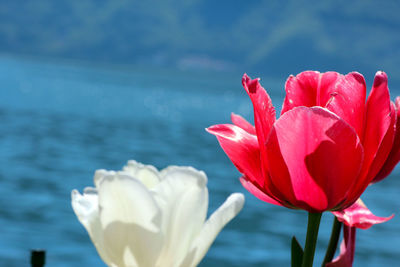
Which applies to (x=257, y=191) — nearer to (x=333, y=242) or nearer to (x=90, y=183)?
(x=333, y=242)

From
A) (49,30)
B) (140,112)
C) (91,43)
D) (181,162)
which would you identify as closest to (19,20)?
(49,30)

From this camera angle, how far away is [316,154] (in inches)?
17.6

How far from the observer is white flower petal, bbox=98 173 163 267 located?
1.29 feet

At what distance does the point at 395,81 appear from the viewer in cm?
16000

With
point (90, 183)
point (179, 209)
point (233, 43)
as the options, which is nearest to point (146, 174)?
point (179, 209)

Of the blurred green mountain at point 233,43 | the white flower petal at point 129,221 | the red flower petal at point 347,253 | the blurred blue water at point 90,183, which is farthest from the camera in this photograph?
the blurred green mountain at point 233,43

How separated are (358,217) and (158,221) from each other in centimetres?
16

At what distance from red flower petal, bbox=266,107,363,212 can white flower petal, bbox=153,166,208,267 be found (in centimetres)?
8

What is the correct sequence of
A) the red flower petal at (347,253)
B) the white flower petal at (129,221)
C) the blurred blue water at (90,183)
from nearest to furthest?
the white flower petal at (129,221)
the red flower petal at (347,253)
the blurred blue water at (90,183)

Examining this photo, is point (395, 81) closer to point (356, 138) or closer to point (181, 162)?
point (181, 162)

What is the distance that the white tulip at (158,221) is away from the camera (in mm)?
400

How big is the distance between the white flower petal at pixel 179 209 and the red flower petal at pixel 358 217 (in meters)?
0.11

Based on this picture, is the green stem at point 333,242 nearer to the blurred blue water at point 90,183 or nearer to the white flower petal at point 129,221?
the white flower petal at point 129,221

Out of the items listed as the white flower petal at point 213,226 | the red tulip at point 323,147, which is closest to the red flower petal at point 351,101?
the red tulip at point 323,147
